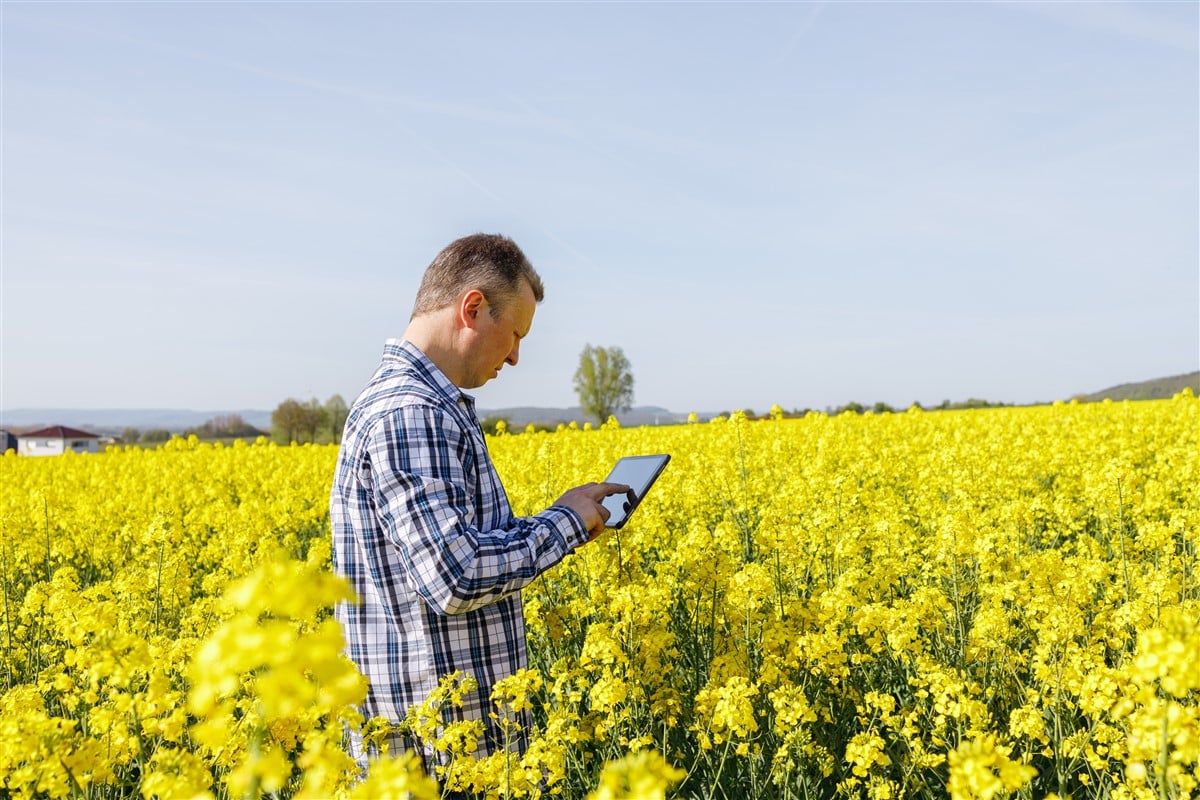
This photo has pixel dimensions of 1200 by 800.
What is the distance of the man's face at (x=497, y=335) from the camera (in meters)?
2.43

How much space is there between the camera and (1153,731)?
1906mm

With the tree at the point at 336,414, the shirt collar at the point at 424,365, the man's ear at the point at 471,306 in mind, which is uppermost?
the tree at the point at 336,414

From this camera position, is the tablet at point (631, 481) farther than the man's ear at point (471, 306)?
Yes

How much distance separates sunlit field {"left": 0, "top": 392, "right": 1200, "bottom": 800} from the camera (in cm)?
133

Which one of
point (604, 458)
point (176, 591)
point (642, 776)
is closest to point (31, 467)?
point (604, 458)

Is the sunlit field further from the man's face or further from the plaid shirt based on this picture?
the man's face

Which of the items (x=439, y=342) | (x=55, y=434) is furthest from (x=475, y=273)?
(x=55, y=434)

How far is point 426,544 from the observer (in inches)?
82.0

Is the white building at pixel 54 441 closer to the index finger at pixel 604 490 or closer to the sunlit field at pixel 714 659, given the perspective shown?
the sunlit field at pixel 714 659

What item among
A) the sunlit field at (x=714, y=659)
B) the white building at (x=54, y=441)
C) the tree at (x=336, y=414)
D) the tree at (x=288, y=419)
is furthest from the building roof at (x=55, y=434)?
the sunlit field at (x=714, y=659)

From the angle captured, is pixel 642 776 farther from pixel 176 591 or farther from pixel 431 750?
pixel 176 591

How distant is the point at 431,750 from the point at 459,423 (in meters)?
0.86

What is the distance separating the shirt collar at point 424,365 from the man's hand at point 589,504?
0.42m

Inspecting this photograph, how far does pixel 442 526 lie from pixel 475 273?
2.39ft
